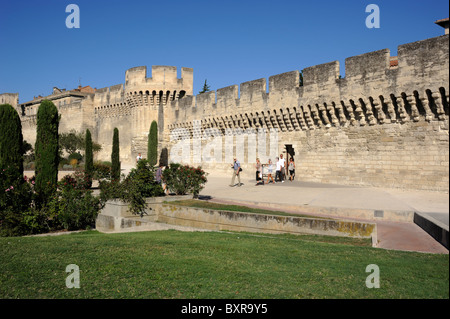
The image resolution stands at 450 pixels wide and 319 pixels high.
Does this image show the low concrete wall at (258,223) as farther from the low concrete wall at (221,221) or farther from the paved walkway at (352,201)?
the paved walkway at (352,201)

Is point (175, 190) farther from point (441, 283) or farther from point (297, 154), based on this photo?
point (441, 283)

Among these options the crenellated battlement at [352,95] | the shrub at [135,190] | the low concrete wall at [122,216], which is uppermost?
the crenellated battlement at [352,95]

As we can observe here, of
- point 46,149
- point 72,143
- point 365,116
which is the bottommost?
point 46,149

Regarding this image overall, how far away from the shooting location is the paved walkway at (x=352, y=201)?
7031 millimetres

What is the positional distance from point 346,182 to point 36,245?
1219 centimetres

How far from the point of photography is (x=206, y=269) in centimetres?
479

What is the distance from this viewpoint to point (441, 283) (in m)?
1.59

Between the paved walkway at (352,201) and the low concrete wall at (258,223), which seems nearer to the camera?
the paved walkway at (352,201)

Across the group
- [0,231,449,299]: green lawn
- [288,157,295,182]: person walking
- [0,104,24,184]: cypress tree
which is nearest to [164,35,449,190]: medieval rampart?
[288,157,295,182]: person walking

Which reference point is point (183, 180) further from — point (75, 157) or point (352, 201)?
point (75, 157)

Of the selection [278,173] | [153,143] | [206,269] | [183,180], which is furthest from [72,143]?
[206,269]

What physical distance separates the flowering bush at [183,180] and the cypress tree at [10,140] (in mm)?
4254

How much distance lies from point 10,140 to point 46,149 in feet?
3.41

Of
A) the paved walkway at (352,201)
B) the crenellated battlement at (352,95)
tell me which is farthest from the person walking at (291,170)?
the crenellated battlement at (352,95)
